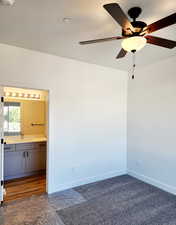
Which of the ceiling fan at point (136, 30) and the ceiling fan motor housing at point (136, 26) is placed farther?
the ceiling fan motor housing at point (136, 26)

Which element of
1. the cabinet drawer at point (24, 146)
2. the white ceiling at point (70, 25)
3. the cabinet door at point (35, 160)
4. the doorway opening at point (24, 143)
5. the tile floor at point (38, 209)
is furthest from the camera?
the cabinet door at point (35, 160)

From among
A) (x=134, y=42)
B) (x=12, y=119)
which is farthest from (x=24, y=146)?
(x=134, y=42)

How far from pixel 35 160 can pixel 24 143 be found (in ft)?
1.82

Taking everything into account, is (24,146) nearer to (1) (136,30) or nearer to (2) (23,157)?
(2) (23,157)

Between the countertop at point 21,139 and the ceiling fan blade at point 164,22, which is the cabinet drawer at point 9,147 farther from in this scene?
the ceiling fan blade at point 164,22

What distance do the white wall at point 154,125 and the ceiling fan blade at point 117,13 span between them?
2060 mm

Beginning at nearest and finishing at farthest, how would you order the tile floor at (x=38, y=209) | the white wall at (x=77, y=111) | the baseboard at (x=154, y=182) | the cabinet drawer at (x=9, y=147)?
the tile floor at (x=38, y=209), the white wall at (x=77, y=111), the baseboard at (x=154, y=182), the cabinet drawer at (x=9, y=147)

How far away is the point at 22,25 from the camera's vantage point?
6.85 feet

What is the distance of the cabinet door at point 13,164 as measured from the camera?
3.58 metres

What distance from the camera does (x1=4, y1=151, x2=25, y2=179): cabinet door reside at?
3577 mm

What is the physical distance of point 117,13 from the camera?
1.39m

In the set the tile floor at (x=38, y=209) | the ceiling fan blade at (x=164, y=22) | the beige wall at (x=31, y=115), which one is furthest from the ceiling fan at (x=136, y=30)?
the beige wall at (x=31, y=115)

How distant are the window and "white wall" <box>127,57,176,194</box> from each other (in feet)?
9.75

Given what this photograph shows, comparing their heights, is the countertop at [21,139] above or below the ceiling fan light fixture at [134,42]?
below
